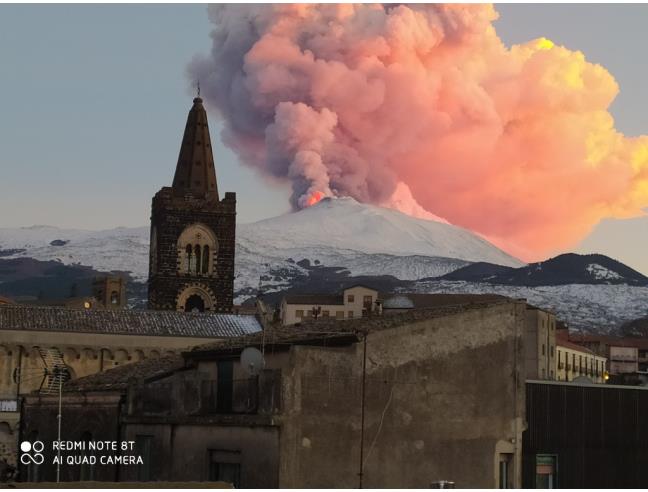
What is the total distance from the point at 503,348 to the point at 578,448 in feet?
13.2

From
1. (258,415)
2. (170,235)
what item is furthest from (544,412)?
(170,235)

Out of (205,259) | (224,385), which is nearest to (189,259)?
(205,259)

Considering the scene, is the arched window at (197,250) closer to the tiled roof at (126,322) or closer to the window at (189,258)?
the window at (189,258)

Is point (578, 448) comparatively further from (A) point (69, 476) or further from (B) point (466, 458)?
(A) point (69, 476)

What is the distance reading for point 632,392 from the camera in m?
41.4

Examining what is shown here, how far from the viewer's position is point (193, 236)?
119 metres

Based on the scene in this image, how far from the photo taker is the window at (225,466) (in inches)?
1474

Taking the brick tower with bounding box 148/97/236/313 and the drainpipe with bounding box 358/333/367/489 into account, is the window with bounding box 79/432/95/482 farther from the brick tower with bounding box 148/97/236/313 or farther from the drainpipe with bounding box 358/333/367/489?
the brick tower with bounding box 148/97/236/313

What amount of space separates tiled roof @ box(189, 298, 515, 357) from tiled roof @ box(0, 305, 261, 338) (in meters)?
43.0

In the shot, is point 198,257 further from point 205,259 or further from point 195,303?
point 195,303

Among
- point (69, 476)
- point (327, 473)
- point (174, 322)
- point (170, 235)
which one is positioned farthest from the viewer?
point (170, 235)

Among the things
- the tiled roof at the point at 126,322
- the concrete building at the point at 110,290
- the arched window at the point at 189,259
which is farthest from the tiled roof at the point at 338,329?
the concrete building at the point at 110,290

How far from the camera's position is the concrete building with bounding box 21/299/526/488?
35906 mm

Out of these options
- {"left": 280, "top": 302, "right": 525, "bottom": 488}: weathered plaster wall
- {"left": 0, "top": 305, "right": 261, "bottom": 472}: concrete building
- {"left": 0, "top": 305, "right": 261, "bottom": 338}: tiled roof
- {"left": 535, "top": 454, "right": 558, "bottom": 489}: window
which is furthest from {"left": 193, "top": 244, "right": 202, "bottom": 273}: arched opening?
{"left": 535, "top": 454, "right": 558, "bottom": 489}: window
